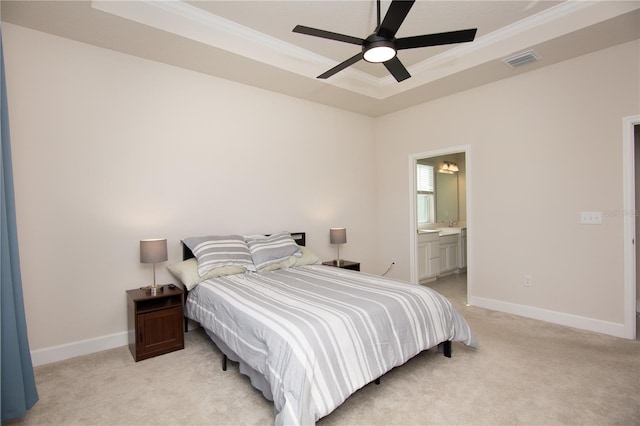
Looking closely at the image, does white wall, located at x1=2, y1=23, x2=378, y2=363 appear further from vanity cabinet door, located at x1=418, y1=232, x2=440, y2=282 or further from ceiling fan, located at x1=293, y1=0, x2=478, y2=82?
vanity cabinet door, located at x1=418, y1=232, x2=440, y2=282

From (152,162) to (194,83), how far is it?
993 mm

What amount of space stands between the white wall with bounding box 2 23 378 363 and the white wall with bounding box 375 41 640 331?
2.43 metres

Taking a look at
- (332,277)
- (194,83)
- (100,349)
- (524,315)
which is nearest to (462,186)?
(524,315)

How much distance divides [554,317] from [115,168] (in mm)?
4749

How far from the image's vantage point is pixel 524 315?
376 centimetres

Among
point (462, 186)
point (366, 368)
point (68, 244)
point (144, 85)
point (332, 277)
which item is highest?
point (144, 85)

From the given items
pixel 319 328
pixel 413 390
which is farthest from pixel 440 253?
pixel 319 328

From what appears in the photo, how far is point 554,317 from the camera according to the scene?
3.54 metres

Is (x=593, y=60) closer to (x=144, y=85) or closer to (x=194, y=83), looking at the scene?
(x=194, y=83)

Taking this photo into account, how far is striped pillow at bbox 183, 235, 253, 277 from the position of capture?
124 inches

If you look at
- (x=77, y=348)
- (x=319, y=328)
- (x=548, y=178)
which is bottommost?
(x=77, y=348)

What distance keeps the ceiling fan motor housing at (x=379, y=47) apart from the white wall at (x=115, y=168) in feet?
6.55

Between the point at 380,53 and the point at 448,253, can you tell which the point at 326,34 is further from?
the point at 448,253

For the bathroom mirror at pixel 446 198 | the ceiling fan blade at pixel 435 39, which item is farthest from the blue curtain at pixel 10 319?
the bathroom mirror at pixel 446 198
